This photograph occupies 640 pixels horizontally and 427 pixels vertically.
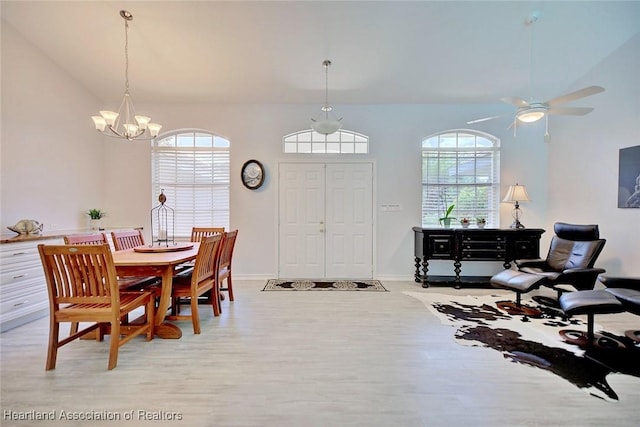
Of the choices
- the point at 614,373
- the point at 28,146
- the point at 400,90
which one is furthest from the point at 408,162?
the point at 28,146

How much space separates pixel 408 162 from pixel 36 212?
555cm

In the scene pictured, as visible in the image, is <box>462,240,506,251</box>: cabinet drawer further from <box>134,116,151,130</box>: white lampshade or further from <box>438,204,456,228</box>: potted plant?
<box>134,116,151,130</box>: white lampshade

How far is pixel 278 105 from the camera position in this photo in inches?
190

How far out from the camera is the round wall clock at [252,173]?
4777mm

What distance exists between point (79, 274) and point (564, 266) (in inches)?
208

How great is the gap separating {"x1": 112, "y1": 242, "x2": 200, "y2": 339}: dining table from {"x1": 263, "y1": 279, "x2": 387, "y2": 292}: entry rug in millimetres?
1688

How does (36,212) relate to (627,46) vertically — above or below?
below

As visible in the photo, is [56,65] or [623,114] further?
[56,65]

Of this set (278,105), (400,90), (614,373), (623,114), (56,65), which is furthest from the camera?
(278,105)

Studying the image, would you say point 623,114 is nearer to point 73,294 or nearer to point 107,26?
point 73,294

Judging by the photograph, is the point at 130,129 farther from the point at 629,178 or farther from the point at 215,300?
the point at 629,178

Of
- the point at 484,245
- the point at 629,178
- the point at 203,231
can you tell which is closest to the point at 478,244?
the point at 484,245

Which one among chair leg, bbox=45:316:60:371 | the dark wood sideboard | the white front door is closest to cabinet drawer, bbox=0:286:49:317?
chair leg, bbox=45:316:60:371

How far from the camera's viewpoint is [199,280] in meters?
2.86
